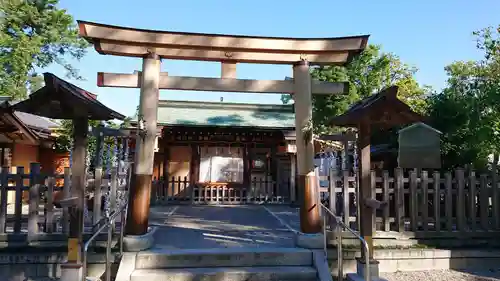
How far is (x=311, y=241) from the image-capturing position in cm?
590

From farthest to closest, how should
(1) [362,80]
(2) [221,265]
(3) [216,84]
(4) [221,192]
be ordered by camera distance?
(1) [362,80] < (4) [221,192] < (3) [216,84] < (2) [221,265]

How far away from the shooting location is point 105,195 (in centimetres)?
650

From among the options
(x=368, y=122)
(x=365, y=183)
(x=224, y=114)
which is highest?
(x=224, y=114)

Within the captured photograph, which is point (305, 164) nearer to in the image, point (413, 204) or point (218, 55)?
point (413, 204)

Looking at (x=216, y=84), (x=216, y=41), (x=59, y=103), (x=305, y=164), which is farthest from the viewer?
(x=216, y=84)

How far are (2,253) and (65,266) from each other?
1.58 meters

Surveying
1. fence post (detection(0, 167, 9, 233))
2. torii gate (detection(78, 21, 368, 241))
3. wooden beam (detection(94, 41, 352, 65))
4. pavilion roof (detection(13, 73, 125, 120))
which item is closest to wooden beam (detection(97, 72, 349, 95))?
torii gate (detection(78, 21, 368, 241))

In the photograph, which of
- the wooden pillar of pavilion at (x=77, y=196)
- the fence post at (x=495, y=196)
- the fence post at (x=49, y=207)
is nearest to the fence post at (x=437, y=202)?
the fence post at (x=495, y=196)

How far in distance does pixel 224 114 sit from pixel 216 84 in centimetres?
958

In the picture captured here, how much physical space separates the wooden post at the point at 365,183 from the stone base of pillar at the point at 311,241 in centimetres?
74

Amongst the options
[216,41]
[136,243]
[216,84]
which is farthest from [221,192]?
[216,41]

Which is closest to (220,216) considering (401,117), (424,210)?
(424,210)

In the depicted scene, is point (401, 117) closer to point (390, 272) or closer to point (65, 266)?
point (390, 272)

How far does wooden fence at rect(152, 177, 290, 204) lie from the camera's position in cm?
1370
